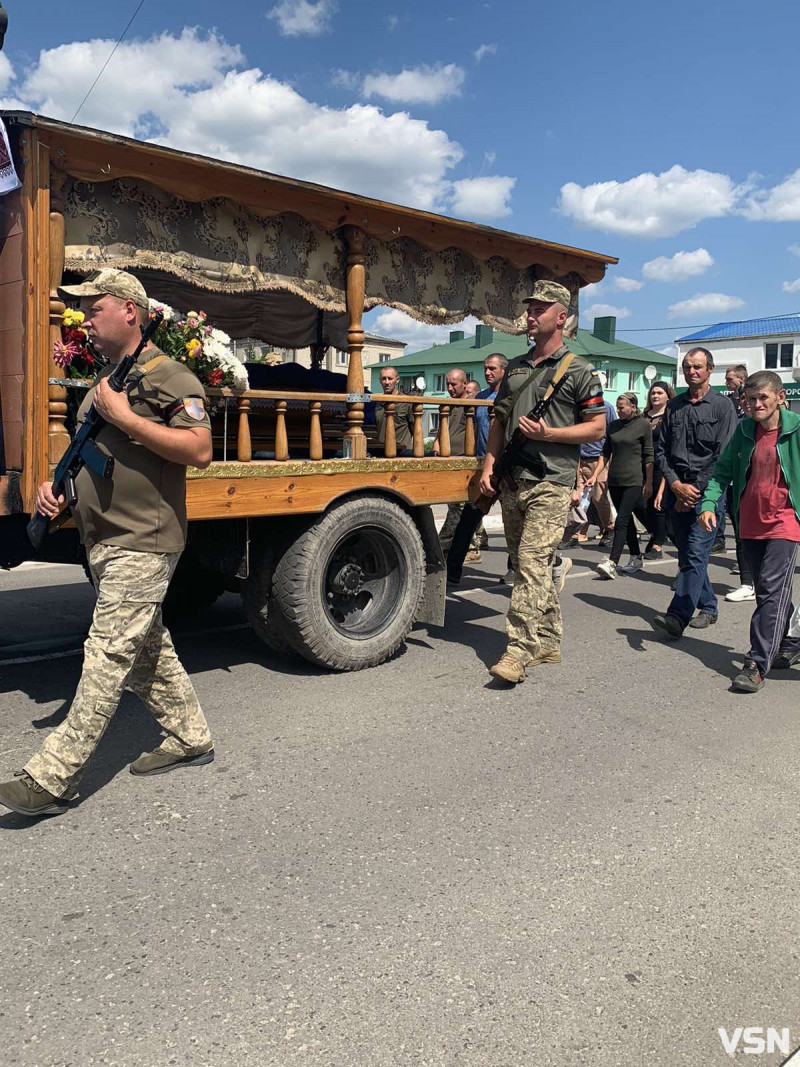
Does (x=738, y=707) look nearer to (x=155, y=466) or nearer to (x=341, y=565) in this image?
(x=341, y=565)

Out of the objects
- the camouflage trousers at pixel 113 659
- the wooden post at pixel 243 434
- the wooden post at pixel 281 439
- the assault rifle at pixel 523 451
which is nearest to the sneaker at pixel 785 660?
the assault rifle at pixel 523 451

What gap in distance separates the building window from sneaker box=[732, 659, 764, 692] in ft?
204

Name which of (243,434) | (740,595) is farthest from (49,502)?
(740,595)

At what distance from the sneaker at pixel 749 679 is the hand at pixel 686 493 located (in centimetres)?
158

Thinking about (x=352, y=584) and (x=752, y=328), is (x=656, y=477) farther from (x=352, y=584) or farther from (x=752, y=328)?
(x=752, y=328)

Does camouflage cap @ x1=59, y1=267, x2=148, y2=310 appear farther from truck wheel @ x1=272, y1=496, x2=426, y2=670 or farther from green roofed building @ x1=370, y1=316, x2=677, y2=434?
green roofed building @ x1=370, y1=316, x2=677, y2=434

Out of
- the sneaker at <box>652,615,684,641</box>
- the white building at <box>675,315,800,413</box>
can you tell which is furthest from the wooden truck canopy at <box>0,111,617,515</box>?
the white building at <box>675,315,800,413</box>

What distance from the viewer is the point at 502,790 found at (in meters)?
3.57

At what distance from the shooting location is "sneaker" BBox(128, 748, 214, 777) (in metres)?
3.61

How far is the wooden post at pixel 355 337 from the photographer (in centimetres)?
544

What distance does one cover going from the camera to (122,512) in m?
3.34

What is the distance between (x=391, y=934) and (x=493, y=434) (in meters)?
3.34

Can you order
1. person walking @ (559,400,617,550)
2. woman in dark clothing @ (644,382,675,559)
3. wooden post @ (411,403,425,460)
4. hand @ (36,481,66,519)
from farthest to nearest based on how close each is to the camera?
person walking @ (559,400,617,550)
woman in dark clothing @ (644,382,675,559)
wooden post @ (411,403,425,460)
hand @ (36,481,66,519)

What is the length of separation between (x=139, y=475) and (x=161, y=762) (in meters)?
1.16
